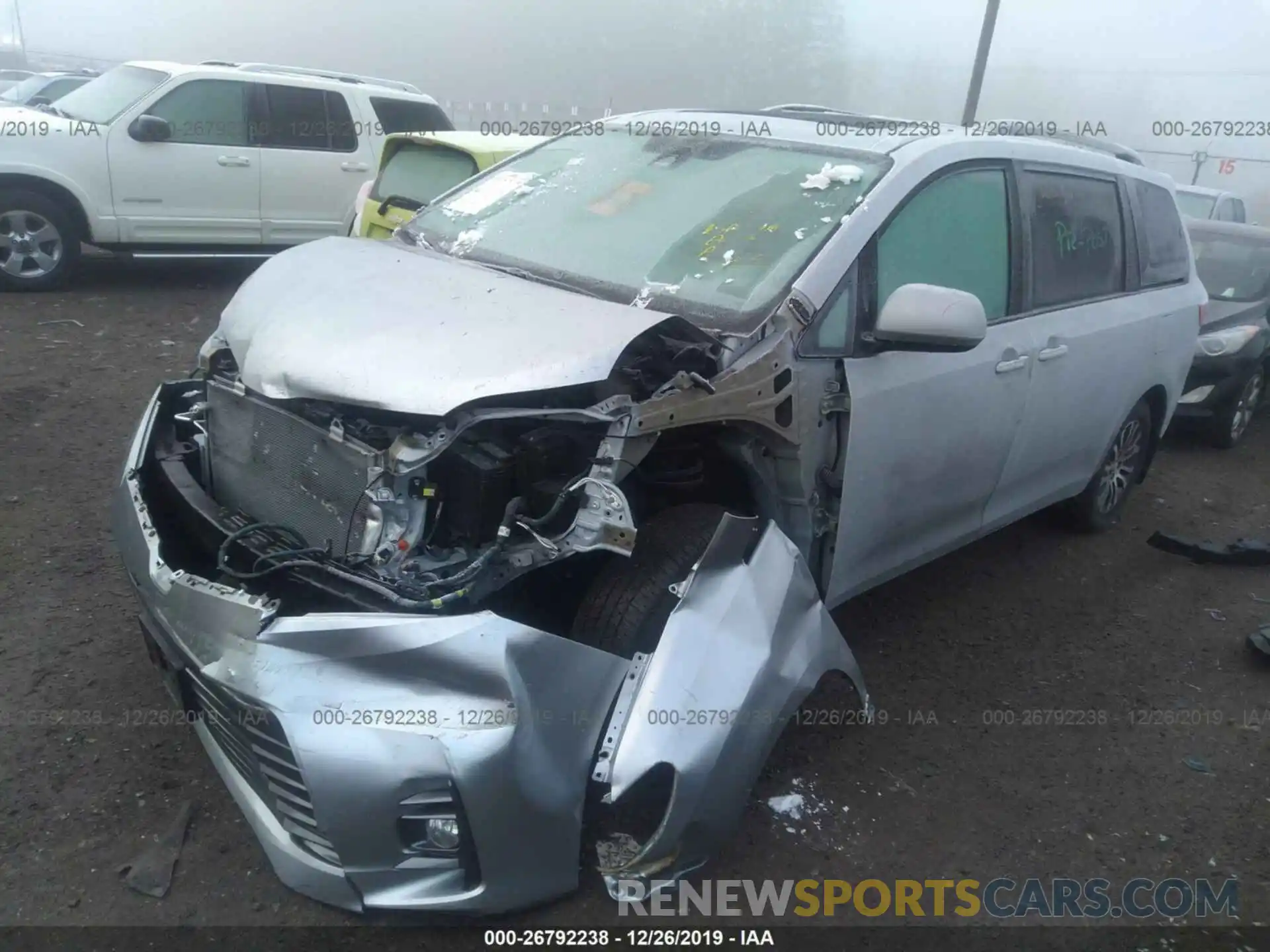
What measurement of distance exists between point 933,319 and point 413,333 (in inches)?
55.4

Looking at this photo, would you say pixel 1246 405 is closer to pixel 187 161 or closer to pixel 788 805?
pixel 788 805

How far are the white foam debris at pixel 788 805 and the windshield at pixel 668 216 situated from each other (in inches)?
54.6

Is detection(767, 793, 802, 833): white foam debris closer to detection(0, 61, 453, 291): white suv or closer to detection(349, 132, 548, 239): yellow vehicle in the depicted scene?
detection(349, 132, 548, 239): yellow vehicle

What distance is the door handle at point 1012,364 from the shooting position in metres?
3.47

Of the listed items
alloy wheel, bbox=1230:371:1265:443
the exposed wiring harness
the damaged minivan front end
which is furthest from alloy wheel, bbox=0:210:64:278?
alloy wheel, bbox=1230:371:1265:443

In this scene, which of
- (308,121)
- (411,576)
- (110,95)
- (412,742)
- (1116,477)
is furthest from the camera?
(308,121)

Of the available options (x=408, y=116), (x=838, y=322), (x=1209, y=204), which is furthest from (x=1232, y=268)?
(x=408, y=116)

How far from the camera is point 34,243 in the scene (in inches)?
292

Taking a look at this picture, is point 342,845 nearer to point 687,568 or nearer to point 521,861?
point 521,861

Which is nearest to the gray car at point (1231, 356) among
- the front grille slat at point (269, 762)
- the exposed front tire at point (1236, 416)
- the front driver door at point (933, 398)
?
the exposed front tire at point (1236, 416)

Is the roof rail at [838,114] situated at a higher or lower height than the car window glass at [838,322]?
higher

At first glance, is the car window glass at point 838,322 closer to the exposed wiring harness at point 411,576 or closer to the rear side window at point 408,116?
the exposed wiring harness at point 411,576

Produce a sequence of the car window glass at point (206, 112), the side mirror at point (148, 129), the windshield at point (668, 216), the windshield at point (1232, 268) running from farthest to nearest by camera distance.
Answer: the car window glass at point (206, 112), the side mirror at point (148, 129), the windshield at point (1232, 268), the windshield at point (668, 216)

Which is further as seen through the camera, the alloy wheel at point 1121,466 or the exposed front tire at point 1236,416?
the exposed front tire at point 1236,416
